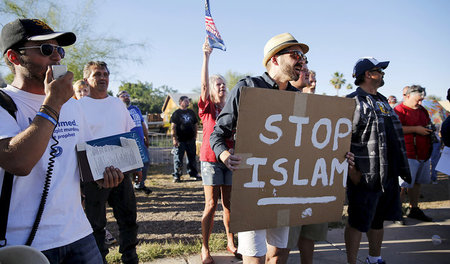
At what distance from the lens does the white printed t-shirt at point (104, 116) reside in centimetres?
289

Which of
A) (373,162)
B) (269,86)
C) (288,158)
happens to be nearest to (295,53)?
(269,86)

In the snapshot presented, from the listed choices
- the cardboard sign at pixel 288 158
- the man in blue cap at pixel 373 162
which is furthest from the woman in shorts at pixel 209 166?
the man in blue cap at pixel 373 162

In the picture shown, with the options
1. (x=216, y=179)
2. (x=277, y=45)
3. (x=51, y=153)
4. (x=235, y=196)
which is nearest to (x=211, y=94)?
(x=216, y=179)

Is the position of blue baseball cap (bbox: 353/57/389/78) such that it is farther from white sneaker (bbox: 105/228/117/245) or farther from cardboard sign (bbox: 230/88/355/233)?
white sneaker (bbox: 105/228/117/245)

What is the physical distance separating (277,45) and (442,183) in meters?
7.63

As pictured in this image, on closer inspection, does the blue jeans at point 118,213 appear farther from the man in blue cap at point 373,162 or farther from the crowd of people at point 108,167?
the man in blue cap at point 373,162

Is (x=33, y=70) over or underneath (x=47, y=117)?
over

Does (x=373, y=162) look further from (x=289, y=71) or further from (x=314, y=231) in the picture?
(x=289, y=71)

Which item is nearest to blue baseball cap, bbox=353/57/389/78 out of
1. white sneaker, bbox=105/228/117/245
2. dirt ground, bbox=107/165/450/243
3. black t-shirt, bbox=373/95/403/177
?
black t-shirt, bbox=373/95/403/177

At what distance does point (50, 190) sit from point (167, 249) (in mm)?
2228

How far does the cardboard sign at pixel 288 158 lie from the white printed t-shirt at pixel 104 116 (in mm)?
1687

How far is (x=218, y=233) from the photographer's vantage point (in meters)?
4.03

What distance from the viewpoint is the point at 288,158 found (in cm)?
198

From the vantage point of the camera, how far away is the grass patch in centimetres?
319
